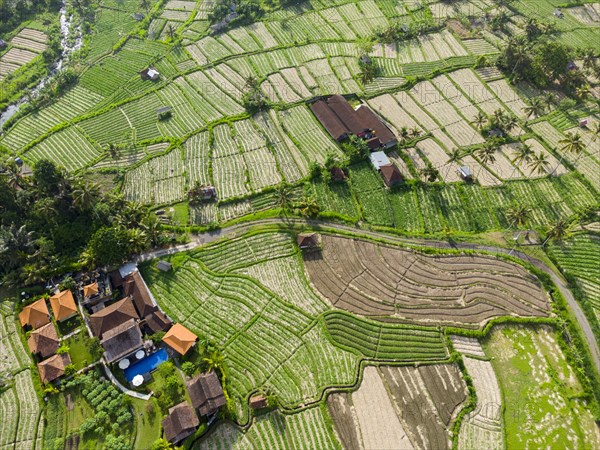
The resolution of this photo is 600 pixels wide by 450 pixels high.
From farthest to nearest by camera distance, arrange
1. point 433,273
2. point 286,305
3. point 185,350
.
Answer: point 433,273, point 286,305, point 185,350

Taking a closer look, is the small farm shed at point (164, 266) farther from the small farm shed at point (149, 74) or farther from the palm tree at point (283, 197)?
the small farm shed at point (149, 74)

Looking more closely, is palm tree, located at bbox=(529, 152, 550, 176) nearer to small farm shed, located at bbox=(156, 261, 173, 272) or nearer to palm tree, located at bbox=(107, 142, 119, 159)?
small farm shed, located at bbox=(156, 261, 173, 272)

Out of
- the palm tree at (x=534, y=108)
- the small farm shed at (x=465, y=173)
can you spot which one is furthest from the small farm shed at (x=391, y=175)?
the palm tree at (x=534, y=108)

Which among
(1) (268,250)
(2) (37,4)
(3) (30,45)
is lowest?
(1) (268,250)

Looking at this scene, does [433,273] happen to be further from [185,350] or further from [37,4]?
[37,4]

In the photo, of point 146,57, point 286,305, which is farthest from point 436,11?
point 286,305

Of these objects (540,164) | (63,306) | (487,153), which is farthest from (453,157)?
(63,306)
